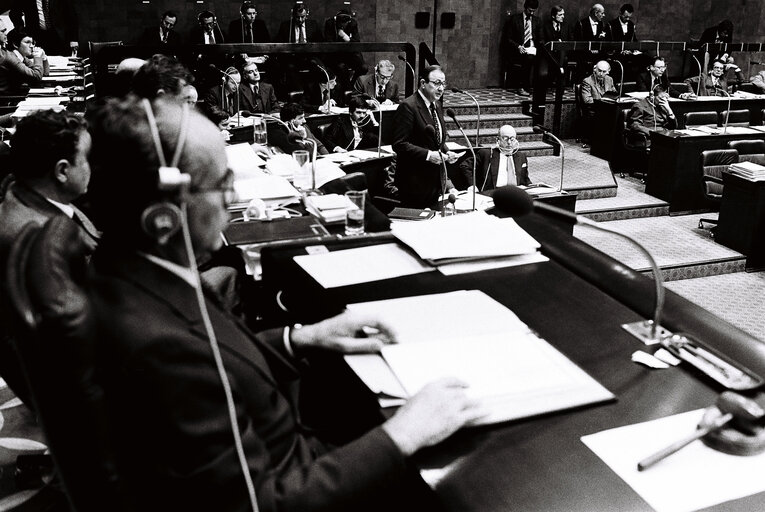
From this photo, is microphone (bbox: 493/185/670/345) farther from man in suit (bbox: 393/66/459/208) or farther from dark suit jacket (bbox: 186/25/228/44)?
dark suit jacket (bbox: 186/25/228/44)

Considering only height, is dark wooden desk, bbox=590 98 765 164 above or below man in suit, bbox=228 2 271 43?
below

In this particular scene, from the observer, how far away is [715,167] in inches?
280

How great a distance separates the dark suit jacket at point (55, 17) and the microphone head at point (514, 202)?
35.1 feet

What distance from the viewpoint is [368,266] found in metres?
1.95

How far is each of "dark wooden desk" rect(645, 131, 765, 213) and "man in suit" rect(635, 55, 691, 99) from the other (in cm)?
196

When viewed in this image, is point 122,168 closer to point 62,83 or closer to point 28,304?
point 28,304

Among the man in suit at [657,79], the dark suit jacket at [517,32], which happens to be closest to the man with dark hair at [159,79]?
the man in suit at [657,79]

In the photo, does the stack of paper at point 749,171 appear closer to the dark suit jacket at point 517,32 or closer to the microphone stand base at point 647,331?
the microphone stand base at point 647,331

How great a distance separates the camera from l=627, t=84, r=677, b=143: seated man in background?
895 centimetres

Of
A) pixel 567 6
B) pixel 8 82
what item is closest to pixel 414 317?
pixel 8 82

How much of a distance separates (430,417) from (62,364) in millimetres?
578

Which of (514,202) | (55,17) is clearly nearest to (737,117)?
(514,202)

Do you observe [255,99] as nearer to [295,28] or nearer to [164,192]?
[295,28]

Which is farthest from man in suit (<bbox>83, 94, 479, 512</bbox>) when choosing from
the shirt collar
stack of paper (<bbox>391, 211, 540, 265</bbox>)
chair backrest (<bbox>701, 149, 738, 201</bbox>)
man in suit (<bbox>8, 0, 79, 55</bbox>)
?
man in suit (<bbox>8, 0, 79, 55</bbox>)
